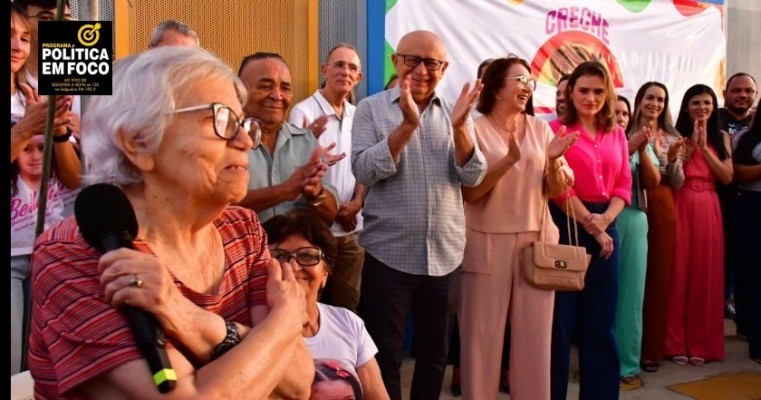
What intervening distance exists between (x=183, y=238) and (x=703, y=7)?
7.39m

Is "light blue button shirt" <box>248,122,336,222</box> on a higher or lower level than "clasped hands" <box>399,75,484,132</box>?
lower

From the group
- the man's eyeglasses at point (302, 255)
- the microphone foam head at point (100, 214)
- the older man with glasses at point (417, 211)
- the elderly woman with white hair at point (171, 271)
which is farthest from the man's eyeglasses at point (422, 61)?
the microphone foam head at point (100, 214)

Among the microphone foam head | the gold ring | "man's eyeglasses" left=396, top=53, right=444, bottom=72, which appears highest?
"man's eyeglasses" left=396, top=53, right=444, bottom=72

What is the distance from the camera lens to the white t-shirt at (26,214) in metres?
2.73

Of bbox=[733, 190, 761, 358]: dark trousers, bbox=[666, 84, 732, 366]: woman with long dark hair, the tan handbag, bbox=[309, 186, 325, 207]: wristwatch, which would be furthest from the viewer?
bbox=[733, 190, 761, 358]: dark trousers

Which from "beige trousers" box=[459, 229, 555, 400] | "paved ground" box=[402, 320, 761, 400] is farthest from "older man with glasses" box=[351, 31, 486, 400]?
"paved ground" box=[402, 320, 761, 400]

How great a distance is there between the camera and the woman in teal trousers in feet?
15.3

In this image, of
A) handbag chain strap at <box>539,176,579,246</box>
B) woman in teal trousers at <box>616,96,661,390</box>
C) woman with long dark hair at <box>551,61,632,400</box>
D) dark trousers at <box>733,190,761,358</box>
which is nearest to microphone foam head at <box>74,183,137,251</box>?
handbag chain strap at <box>539,176,579,246</box>

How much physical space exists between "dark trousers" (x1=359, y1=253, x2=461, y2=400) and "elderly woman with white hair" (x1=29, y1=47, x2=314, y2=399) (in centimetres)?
176

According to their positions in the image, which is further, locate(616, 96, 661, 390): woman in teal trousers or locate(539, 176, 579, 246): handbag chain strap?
locate(616, 96, 661, 390): woman in teal trousers

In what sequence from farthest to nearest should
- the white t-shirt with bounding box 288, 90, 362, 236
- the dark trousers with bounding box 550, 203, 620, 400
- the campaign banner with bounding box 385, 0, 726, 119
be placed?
1. the campaign banner with bounding box 385, 0, 726, 119
2. the white t-shirt with bounding box 288, 90, 362, 236
3. the dark trousers with bounding box 550, 203, 620, 400

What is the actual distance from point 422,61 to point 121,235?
2.36 meters

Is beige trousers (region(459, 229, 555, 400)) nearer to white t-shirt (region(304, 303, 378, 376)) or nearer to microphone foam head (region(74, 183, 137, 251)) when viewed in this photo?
white t-shirt (region(304, 303, 378, 376))

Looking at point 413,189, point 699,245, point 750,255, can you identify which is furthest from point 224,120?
point 750,255
